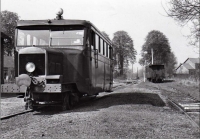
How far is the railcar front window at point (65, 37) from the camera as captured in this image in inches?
365


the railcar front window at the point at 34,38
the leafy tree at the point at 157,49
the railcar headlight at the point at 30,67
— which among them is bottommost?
the railcar headlight at the point at 30,67

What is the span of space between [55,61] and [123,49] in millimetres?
66219

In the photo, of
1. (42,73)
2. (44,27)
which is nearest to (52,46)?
(44,27)

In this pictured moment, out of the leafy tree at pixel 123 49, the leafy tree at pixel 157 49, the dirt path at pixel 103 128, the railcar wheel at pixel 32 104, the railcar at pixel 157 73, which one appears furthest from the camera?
the leafy tree at pixel 123 49

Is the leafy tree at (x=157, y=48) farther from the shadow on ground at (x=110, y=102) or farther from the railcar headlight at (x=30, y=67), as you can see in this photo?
the railcar headlight at (x=30, y=67)

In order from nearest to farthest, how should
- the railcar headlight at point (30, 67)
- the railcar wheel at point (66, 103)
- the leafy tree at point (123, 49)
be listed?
the railcar headlight at point (30, 67) < the railcar wheel at point (66, 103) < the leafy tree at point (123, 49)

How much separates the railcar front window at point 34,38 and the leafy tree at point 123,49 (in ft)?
210

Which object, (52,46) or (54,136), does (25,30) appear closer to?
(52,46)

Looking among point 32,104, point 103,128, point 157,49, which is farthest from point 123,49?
point 103,128

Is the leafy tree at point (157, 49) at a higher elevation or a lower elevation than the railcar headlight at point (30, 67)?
higher

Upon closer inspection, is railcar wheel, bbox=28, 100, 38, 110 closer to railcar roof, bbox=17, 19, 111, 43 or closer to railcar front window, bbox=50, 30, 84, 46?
railcar front window, bbox=50, 30, 84, 46

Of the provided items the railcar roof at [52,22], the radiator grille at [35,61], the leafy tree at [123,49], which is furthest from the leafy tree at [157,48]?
the radiator grille at [35,61]

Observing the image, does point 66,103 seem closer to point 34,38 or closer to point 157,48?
point 34,38

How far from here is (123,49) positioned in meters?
73.9
